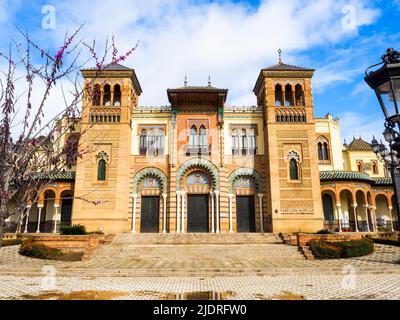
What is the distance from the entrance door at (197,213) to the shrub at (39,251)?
9945 millimetres

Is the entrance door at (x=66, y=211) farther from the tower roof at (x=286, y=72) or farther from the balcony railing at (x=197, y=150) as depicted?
the tower roof at (x=286, y=72)

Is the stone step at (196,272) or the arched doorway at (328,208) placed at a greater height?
the arched doorway at (328,208)

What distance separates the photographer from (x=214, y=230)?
22.5m

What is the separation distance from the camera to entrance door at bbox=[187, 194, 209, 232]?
2286 cm

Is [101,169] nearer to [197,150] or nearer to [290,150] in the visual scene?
[197,150]

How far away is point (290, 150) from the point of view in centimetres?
2297

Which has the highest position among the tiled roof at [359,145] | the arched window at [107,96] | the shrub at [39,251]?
the arched window at [107,96]

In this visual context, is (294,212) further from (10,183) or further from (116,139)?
(10,183)

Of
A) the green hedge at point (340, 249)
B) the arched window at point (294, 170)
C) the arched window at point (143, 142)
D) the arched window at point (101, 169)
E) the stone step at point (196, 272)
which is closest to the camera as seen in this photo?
the stone step at point (196, 272)

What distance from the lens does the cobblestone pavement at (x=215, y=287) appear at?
7383 mm

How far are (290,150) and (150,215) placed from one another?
10735mm

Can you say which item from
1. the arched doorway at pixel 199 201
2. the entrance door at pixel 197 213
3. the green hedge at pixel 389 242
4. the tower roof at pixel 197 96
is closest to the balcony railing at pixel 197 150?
the arched doorway at pixel 199 201

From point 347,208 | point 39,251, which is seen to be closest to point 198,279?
point 39,251
